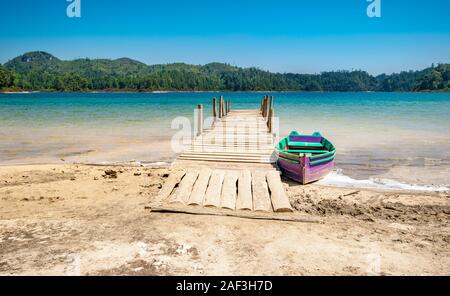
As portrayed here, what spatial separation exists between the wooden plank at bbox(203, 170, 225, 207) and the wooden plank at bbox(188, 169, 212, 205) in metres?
0.10

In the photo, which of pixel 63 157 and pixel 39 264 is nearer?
pixel 39 264

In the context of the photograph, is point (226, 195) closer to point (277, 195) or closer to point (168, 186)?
point (277, 195)

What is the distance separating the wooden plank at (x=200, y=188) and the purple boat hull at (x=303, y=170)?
2.77m

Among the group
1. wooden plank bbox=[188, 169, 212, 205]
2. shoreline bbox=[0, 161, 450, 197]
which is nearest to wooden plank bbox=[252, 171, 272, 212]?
wooden plank bbox=[188, 169, 212, 205]

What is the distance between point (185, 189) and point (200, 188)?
0.38 meters

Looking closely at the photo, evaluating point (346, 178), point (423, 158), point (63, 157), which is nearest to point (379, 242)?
point (346, 178)

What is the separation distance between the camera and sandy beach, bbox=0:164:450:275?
211 inches

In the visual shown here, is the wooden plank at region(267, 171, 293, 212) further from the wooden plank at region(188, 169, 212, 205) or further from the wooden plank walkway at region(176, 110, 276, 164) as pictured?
the wooden plank walkway at region(176, 110, 276, 164)

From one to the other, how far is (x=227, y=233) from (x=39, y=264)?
3.26 meters

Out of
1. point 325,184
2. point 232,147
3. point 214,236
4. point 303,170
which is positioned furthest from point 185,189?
point 232,147

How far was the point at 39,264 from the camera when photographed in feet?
17.4

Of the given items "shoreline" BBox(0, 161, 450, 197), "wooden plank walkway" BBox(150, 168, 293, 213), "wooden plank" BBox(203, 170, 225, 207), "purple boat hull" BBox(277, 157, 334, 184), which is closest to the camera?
"wooden plank walkway" BBox(150, 168, 293, 213)

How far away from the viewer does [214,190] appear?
27.9 ft
